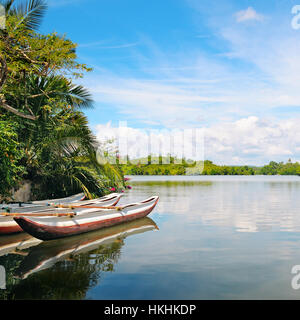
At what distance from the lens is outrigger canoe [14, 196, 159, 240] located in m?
8.31

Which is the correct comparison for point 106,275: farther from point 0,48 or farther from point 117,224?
point 0,48

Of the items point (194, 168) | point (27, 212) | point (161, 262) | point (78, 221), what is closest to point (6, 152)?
point (27, 212)

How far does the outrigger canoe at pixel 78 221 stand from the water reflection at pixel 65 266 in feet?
0.90

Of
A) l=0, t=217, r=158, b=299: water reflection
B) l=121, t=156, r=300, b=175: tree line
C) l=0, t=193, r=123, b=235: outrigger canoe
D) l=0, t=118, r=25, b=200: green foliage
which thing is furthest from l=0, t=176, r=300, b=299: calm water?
l=121, t=156, r=300, b=175: tree line

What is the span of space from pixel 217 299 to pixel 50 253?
456 centimetres

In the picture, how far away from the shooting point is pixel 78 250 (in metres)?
8.26

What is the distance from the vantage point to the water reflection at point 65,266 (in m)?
5.46

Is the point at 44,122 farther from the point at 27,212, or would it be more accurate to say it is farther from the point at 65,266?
the point at 65,266

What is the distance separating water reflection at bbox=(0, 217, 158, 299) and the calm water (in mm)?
16

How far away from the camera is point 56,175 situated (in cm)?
1563

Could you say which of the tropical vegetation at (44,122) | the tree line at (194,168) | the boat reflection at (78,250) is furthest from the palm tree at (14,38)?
the tree line at (194,168)

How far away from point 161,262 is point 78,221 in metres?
3.54

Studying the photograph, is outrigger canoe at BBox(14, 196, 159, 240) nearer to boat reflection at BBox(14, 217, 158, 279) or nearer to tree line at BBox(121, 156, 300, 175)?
boat reflection at BBox(14, 217, 158, 279)

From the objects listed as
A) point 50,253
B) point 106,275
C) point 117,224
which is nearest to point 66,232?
point 50,253
